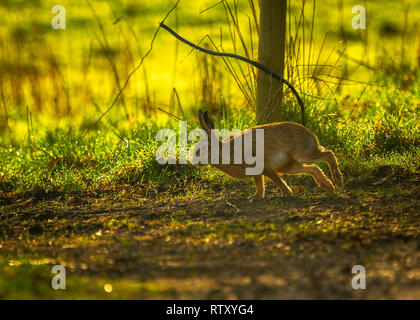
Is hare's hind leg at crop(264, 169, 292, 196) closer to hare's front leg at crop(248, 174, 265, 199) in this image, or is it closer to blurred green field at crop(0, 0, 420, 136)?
hare's front leg at crop(248, 174, 265, 199)

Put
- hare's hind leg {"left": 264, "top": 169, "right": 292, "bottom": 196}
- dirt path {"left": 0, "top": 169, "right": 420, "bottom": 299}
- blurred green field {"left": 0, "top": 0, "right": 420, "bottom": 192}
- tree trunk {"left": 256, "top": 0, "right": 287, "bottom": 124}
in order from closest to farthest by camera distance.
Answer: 1. dirt path {"left": 0, "top": 169, "right": 420, "bottom": 299}
2. hare's hind leg {"left": 264, "top": 169, "right": 292, "bottom": 196}
3. tree trunk {"left": 256, "top": 0, "right": 287, "bottom": 124}
4. blurred green field {"left": 0, "top": 0, "right": 420, "bottom": 192}

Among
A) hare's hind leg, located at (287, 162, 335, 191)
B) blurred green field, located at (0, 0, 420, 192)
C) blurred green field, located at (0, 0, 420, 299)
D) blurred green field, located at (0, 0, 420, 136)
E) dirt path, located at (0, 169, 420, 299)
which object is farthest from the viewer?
blurred green field, located at (0, 0, 420, 136)

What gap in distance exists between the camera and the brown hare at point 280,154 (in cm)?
429

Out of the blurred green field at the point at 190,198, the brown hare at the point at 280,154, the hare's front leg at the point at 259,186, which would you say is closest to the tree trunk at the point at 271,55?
the blurred green field at the point at 190,198

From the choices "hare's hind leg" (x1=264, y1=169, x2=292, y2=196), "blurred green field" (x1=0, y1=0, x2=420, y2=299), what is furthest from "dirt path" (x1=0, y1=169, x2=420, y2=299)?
"hare's hind leg" (x1=264, y1=169, x2=292, y2=196)

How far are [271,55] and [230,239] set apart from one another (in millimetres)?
2013

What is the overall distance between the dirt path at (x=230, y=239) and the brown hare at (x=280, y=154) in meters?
0.15

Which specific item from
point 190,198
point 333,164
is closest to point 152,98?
point 190,198

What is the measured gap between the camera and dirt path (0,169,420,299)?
291 centimetres

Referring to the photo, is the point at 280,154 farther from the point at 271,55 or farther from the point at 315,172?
the point at 271,55

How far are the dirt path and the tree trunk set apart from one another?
0.80 meters

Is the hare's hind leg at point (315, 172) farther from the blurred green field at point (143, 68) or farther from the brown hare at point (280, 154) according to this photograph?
the blurred green field at point (143, 68)

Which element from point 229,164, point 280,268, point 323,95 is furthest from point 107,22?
point 280,268
